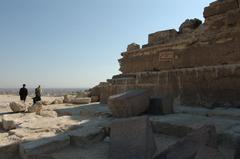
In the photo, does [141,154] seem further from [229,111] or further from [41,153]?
[229,111]

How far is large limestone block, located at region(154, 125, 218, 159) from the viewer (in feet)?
8.32

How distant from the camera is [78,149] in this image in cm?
370

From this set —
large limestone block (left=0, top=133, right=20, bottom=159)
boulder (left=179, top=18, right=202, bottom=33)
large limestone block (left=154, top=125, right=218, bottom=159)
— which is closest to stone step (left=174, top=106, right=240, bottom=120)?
large limestone block (left=154, top=125, right=218, bottom=159)

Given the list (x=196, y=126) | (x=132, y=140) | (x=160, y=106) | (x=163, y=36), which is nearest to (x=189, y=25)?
(x=163, y=36)

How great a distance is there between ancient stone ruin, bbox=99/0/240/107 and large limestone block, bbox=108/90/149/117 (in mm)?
1181

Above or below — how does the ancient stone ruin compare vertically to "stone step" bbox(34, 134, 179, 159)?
above

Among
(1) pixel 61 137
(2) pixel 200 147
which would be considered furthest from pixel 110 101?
(2) pixel 200 147

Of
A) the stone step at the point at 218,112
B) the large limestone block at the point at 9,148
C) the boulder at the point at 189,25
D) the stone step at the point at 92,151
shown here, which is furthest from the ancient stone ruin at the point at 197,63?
the large limestone block at the point at 9,148

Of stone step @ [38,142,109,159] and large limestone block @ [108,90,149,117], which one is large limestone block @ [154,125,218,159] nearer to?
stone step @ [38,142,109,159]

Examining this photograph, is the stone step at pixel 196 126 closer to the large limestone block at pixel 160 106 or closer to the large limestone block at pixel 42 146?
the large limestone block at pixel 160 106

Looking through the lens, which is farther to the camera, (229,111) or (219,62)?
(219,62)

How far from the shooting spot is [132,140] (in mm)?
3184

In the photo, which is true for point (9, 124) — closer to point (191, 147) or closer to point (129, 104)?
point (129, 104)

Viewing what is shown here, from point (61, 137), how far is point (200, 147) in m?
2.17
